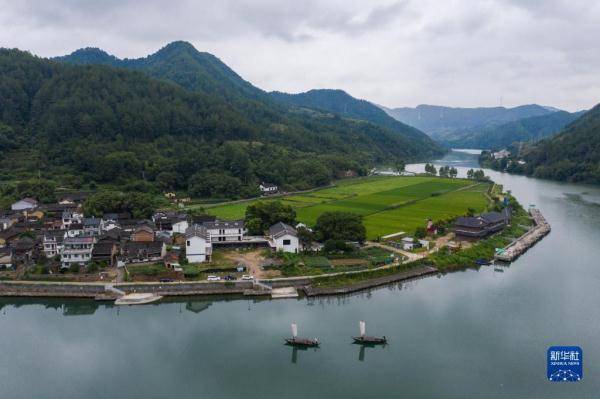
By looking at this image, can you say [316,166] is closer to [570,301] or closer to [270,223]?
[270,223]

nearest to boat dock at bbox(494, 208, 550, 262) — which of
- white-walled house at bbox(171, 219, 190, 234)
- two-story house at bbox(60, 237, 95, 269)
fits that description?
white-walled house at bbox(171, 219, 190, 234)

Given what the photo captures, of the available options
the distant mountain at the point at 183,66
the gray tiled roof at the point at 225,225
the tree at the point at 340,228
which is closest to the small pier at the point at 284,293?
the tree at the point at 340,228

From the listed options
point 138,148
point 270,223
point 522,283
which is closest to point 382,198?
point 270,223

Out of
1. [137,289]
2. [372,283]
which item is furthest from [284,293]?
[137,289]

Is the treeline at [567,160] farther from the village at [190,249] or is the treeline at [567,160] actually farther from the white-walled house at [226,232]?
the white-walled house at [226,232]

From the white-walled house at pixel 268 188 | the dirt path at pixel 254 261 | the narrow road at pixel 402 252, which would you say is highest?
the white-walled house at pixel 268 188

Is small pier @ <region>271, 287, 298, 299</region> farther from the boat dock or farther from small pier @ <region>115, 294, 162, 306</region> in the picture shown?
the boat dock
